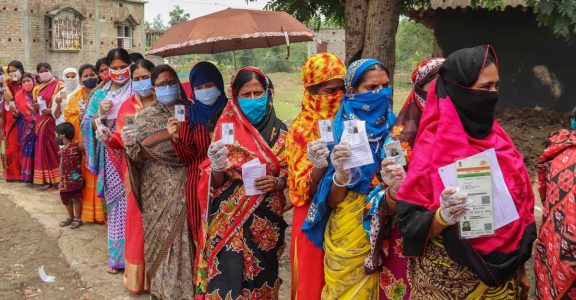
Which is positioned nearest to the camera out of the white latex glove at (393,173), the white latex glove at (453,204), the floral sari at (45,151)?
the white latex glove at (453,204)

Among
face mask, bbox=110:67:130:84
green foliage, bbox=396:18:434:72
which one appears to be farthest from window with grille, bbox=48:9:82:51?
green foliage, bbox=396:18:434:72

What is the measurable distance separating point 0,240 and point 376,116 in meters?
5.29

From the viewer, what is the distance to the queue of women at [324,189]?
6.83 feet

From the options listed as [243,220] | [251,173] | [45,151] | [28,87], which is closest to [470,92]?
[251,173]

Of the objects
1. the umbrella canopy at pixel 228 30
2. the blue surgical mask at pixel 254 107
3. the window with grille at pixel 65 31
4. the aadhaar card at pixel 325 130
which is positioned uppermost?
the window with grille at pixel 65 31

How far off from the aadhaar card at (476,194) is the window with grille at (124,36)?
84.7 ft

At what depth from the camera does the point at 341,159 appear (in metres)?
2.45

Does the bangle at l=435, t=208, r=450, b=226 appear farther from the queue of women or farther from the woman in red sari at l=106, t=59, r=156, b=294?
the woman in red sari at l=106, t=59, r=156, b=294

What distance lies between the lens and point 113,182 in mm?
4980

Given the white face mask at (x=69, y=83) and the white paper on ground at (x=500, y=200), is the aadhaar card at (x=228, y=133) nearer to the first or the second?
the white paper on ground at (x=500, y=200)

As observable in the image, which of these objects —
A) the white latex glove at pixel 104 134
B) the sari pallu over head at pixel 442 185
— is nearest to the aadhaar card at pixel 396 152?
the sari pallu over head at pixel 442 185

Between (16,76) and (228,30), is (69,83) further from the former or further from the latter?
(228,30)

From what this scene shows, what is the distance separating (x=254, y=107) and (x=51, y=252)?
3.69m

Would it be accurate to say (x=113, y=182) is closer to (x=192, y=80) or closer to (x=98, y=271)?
(x=98, y=271)
